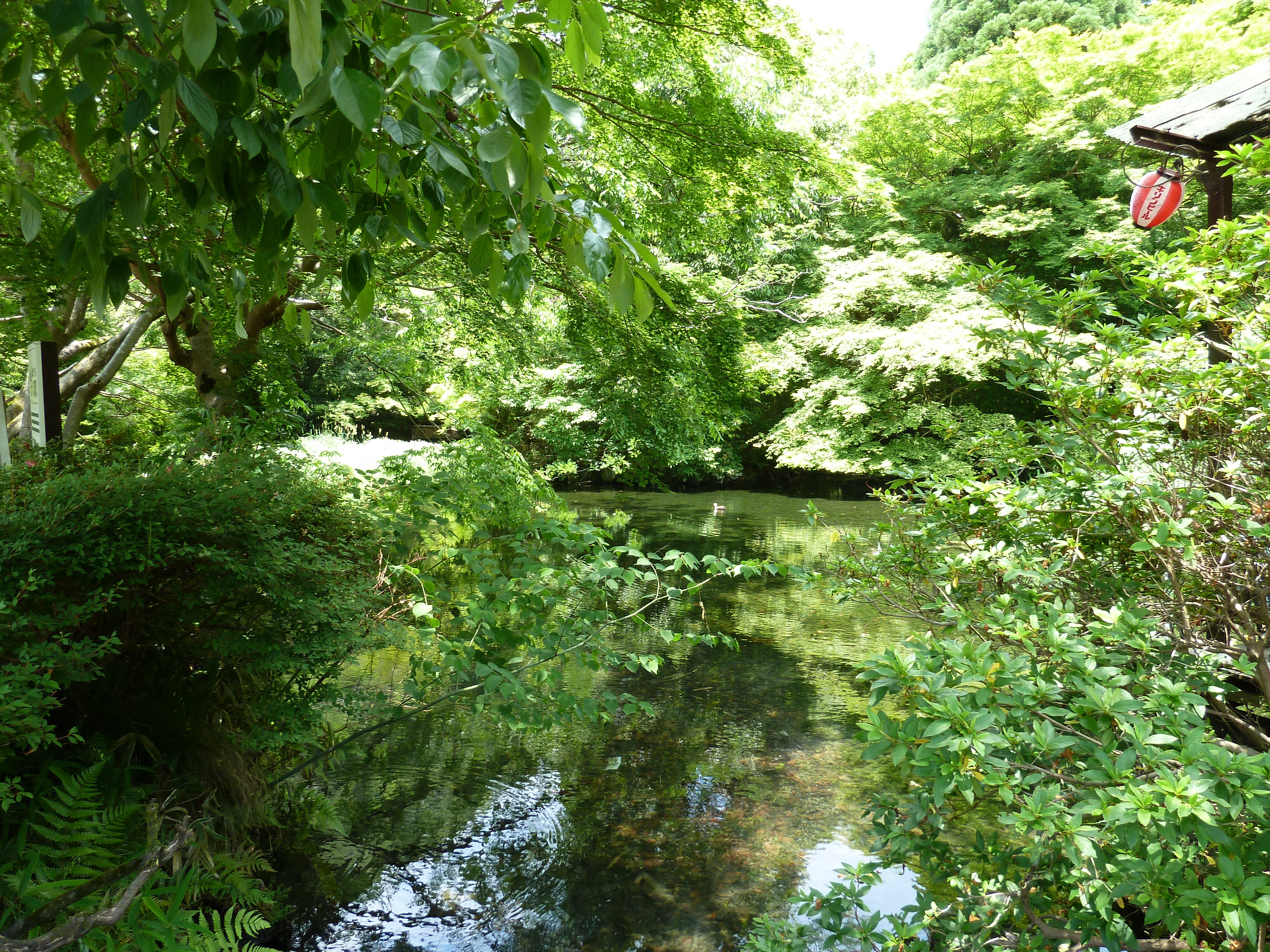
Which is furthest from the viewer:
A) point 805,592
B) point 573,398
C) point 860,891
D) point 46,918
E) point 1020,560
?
point 573,398

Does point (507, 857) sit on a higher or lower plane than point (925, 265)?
lower

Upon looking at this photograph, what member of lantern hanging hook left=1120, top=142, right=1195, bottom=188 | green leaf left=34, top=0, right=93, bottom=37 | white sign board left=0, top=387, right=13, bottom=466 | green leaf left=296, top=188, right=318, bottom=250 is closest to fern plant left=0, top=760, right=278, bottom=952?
white sign board left=0, top=387, right=13, bottom=466

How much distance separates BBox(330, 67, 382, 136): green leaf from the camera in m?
0.91

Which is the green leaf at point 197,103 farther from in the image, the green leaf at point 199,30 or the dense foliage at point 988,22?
the dense foliage at point 988,22

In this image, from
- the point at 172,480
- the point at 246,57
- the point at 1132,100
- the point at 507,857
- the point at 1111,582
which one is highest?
the point at 1132,100

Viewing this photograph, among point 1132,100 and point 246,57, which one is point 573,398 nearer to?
point 246,57

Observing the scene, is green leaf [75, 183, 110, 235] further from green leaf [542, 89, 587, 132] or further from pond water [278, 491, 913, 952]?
pond water [278, 491, 913, 952]

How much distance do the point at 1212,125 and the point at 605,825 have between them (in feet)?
16.5

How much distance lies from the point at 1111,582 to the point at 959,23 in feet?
87.5

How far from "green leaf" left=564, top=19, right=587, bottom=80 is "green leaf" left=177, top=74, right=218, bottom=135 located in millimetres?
491

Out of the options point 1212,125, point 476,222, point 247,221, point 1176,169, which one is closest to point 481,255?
point 476,222

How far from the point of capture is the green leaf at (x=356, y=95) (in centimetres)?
91

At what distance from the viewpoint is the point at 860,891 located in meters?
2.19

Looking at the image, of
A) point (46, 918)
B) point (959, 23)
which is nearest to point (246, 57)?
point (46, 918)
